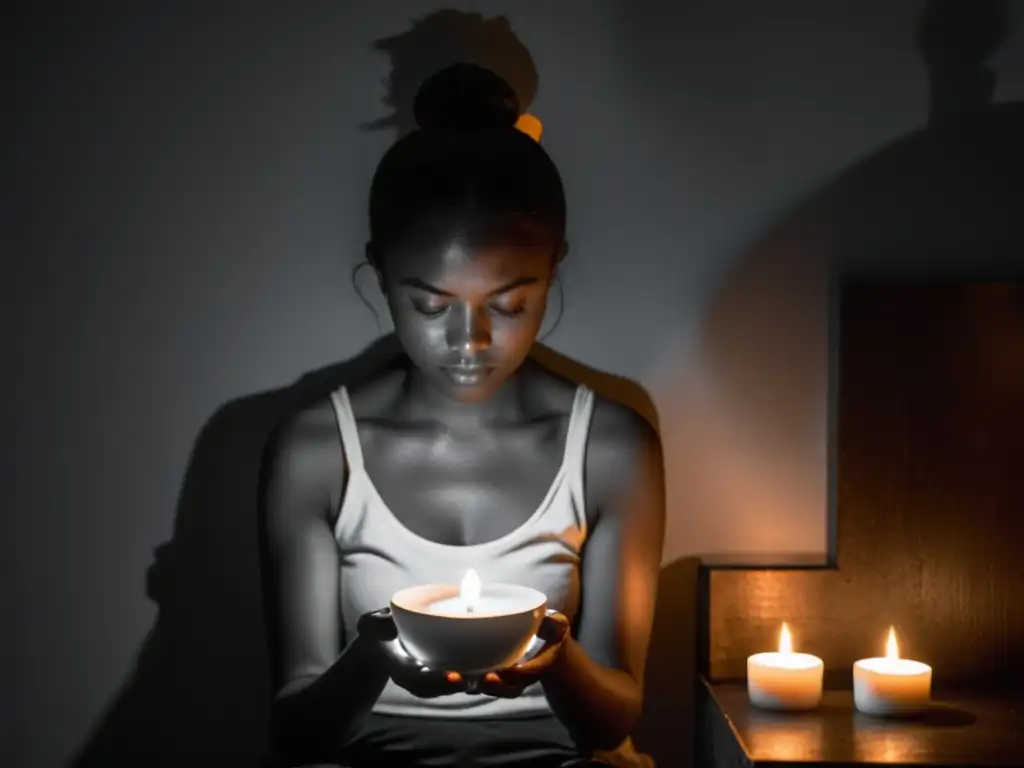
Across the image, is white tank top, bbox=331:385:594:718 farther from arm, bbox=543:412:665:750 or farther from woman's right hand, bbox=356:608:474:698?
woman's right hand, bbox=356:608:474:698

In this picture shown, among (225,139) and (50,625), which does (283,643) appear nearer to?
(50,625)

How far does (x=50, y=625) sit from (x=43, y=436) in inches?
11.5

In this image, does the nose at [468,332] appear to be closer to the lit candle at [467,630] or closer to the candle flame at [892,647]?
the lit candle at [467,630]

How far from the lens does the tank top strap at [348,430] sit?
A: 58.5 inches

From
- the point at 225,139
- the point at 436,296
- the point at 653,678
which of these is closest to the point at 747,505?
the point at 653,678

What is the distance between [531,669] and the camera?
1.23m

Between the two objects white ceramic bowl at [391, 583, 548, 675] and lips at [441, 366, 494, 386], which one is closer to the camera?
white ceramic bowl at [391, 583, 548, 675]

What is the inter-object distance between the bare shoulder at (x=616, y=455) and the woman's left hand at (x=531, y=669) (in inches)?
10.6

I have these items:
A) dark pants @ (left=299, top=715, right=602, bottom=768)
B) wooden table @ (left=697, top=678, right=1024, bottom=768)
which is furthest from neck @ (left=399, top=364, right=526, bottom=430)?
wooden table @ (left=697, top=678, right=1024, bottom=768)

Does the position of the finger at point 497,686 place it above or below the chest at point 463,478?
below

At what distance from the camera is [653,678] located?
5.65 ft

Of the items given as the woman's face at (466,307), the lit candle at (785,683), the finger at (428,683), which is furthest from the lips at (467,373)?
the lit candle at (785,683)

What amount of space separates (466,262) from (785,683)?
0.69 m

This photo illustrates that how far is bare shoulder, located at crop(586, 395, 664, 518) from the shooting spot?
4.91 feet
